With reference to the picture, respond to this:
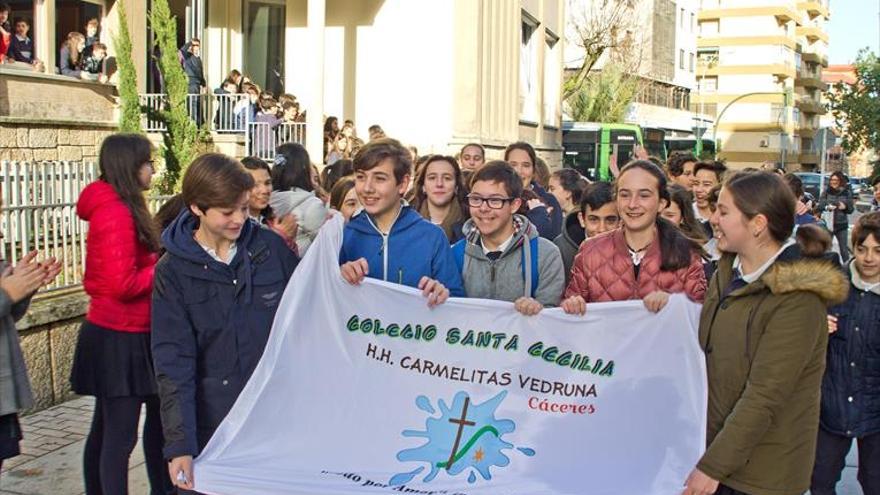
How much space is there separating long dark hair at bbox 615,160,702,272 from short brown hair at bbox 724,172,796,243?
2.32 ft

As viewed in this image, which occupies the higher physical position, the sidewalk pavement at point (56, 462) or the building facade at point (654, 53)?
the building facade at point (654, 53)

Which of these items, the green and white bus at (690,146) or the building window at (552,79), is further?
the green and white bus at (690,146)

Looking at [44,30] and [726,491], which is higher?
[44,30]

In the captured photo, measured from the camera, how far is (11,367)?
375cm

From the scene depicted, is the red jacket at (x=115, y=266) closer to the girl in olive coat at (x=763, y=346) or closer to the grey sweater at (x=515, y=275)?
the grey sweater at (x=515, y=275)

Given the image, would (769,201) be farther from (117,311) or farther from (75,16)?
(75,16)

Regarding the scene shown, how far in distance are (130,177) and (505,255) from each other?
6.08 feet

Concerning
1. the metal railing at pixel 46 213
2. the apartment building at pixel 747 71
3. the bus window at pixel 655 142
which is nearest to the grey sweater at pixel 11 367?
the metal railing at pixel 46 213

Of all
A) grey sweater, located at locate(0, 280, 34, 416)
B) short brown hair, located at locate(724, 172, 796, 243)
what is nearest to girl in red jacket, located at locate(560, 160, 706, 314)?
short brown hair, located at locate(724, 172, 796, 243)

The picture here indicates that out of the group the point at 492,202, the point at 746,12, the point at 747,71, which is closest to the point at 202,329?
the point at 492,202

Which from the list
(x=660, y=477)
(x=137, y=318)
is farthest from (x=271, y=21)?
(x=660, y=477)

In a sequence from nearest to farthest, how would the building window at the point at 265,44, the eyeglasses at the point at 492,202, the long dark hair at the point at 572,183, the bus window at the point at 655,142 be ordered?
the eyeglasses at the point at 492,202 → the long dark hair at the point at 572,183 → the building window at the point at 265,44 → the bus window at the point at 655,142

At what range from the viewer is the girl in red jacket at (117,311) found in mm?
4363

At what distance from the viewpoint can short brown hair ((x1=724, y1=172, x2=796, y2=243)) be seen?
3.28 metres
